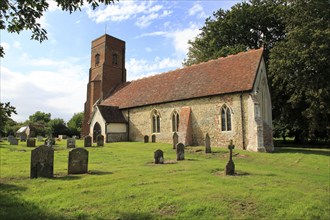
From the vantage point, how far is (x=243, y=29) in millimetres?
32781

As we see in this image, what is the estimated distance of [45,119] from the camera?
93438 mm

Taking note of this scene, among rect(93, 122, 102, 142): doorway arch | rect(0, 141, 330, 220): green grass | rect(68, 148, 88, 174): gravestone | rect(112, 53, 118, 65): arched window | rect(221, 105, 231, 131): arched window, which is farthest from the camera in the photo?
rect(112, 53, 118, 65): arched window

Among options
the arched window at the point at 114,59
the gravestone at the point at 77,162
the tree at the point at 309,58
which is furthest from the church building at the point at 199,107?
the gravestone at the point at 77,162

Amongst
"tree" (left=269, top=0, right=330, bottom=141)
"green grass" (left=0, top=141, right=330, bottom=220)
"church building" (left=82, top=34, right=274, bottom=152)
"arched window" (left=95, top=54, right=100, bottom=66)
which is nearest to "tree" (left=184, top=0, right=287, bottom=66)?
"tree" (left=269, top=0, right=330, bottom=141)

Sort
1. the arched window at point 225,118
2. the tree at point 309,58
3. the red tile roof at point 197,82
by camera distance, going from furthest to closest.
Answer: the tree at point 309,58 < the red tile roof at point 197,82 < the arched window at point 225,118

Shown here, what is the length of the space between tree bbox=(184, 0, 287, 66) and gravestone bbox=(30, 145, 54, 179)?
85.0 ft

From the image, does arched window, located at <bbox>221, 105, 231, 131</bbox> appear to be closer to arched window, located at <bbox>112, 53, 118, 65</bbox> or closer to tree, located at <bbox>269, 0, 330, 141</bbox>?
tree, located at <bbox>269, 0, 330, 141</bbox>

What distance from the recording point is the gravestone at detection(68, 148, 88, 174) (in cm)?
1062

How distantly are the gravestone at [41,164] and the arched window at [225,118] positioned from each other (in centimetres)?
1451

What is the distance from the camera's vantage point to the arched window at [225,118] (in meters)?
21.2

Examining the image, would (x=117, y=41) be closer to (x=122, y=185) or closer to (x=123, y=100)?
(x=123, y=100)

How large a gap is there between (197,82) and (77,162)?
1608 centimetres

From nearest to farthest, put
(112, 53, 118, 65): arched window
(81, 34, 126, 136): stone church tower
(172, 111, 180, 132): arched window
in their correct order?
(172, 111, 180, 132): arched window
(81, 34, 126, 136): stone church tower
(112, 53, 118, 65): arched window

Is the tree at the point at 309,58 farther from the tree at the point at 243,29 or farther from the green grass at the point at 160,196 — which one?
the green grass at the point at 160,196
